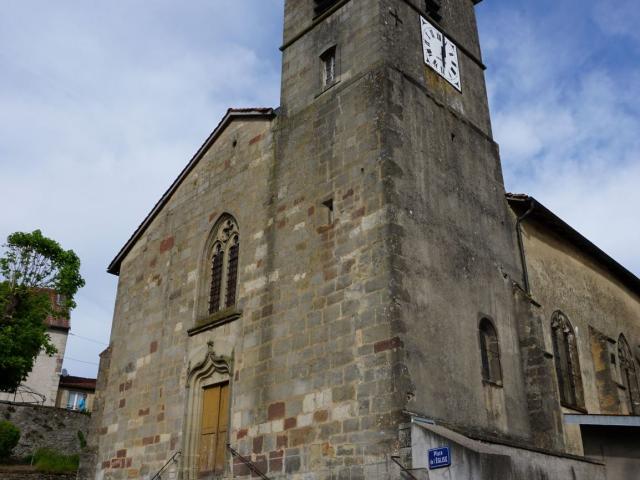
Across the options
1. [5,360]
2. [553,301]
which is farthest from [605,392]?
[5,360]

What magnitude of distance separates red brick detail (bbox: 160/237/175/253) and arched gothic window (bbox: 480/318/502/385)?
7.85m

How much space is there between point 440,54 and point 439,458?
900cm

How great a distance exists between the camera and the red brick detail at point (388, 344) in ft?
33.3

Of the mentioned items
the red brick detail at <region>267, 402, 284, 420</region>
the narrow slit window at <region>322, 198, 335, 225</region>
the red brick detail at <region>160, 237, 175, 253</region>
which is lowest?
the red brick detail at <region>267, 402, 284, 420</region>

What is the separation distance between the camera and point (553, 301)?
595 inches

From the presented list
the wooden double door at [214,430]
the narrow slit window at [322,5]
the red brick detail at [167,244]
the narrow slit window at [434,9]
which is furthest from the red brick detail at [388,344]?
the narrow slit window at [434,9]

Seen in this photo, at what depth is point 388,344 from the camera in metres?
10.2

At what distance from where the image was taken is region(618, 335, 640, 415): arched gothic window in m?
17.2

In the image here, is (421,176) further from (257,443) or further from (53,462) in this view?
(53,462)

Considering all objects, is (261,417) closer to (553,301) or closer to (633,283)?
(553,301)

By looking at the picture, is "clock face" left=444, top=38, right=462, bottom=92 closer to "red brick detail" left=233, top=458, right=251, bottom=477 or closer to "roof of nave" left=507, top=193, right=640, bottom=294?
"roof of nave" left=507, top=193, right=640, bottom=294

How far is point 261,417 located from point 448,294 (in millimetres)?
3903

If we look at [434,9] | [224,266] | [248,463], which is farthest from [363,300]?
[434,9]

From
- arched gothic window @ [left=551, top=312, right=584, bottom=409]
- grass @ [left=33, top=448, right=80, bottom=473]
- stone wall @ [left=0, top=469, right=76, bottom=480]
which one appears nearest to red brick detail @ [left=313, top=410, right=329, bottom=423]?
arched gothic window @ [left=551, top=312, right=584, bottom=409]
